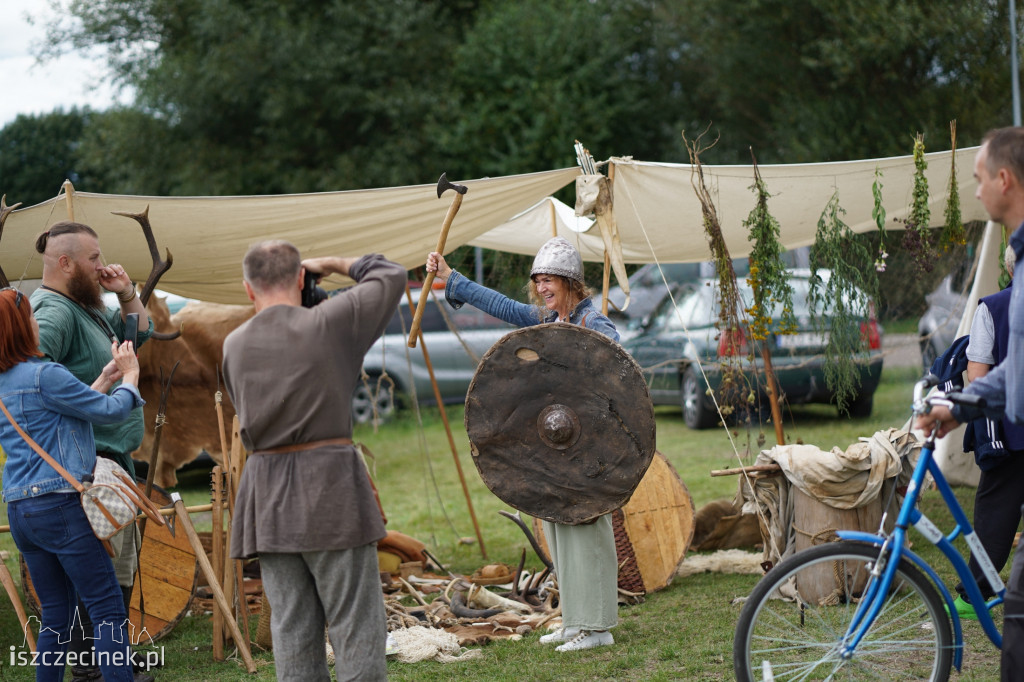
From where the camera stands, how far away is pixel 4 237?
4621 mm

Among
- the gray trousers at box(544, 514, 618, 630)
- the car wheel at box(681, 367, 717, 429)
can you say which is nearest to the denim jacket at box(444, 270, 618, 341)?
the gray trousers at box(544, 514, 618, 630)

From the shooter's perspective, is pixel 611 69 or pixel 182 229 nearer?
pixel 182 229

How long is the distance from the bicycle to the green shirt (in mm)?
2376

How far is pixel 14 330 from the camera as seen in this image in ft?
10.2

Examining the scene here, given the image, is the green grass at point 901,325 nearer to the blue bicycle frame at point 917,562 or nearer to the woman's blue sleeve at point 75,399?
the blue bicycle frame at point 917,562

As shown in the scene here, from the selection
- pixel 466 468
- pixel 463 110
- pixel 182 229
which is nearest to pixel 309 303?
pixel 182 229

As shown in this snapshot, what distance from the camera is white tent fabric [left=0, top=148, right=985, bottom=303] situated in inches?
187

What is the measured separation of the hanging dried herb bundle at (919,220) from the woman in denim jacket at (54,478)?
356 centimetres

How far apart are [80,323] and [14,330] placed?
483mm

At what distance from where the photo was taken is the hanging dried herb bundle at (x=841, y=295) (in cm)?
495

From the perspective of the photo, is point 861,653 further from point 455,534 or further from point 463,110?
point 463,110

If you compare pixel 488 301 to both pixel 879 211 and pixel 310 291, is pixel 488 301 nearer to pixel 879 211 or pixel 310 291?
pixel 310 291

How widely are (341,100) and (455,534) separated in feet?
35.3

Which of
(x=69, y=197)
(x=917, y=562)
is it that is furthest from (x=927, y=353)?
(x=69, y=197)
